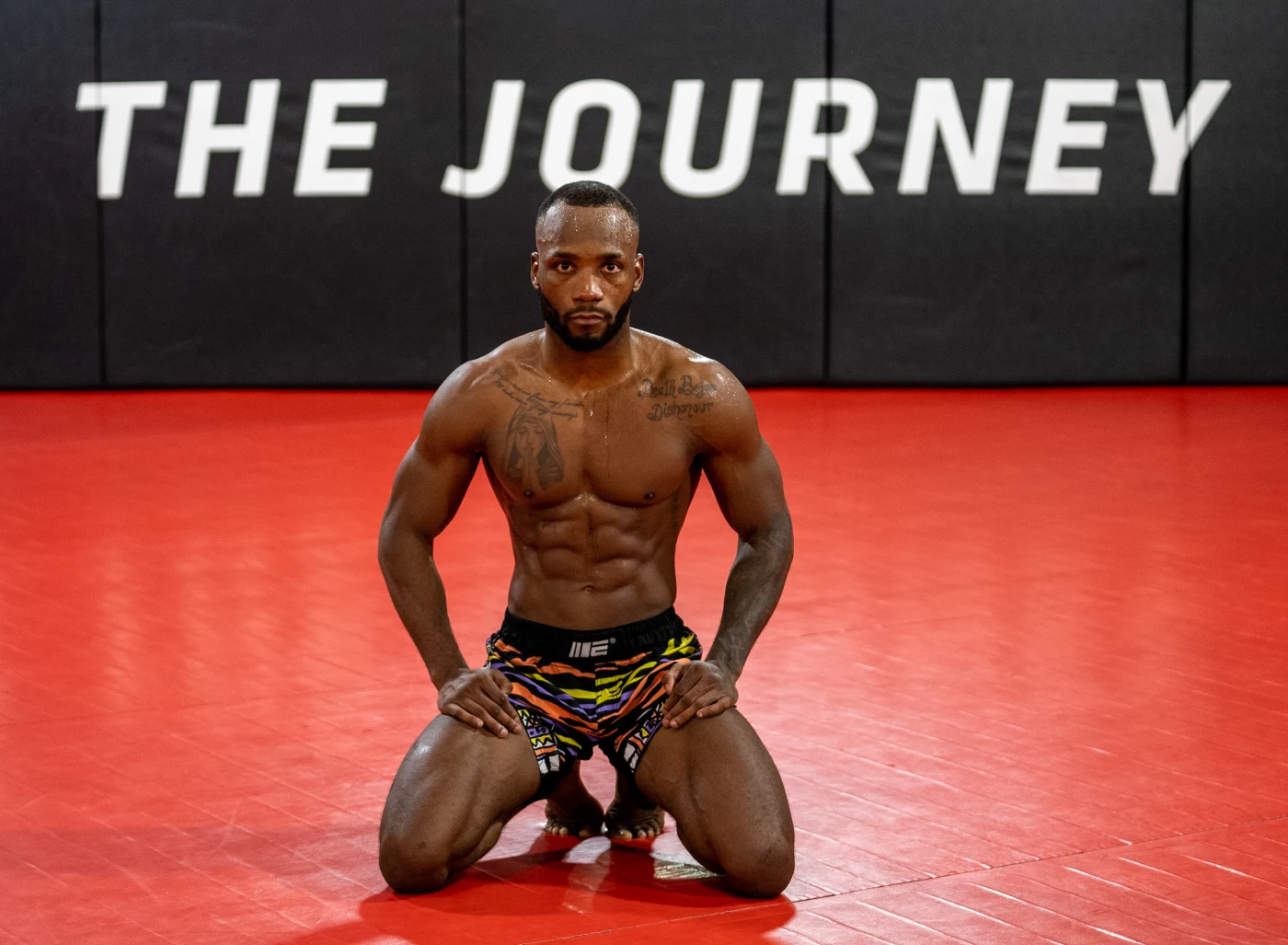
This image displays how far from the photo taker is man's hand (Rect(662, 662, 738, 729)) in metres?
3.35

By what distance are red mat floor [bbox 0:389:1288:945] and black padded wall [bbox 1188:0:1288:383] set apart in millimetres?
2727

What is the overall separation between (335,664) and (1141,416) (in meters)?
6.23

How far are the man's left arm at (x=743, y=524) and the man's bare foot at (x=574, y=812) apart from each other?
360 millimetres

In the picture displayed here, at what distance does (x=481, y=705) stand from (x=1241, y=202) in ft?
29.2

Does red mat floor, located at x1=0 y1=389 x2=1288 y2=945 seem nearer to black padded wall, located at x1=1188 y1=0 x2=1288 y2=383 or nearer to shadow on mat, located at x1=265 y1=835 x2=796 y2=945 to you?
shadow on mat, located at x1=265 y1=835 x2=796 y2=945

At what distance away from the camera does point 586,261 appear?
132 inches

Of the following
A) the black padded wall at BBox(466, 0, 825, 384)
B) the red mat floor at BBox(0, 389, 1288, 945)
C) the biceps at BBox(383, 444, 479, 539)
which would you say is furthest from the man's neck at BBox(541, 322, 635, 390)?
the black padded wall at BBox(466, 0, 825, 384)

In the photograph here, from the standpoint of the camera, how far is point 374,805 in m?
3.72

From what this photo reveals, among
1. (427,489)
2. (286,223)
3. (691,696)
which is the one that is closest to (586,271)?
(427,489)

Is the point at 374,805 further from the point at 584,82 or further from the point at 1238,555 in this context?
the point at 584,82

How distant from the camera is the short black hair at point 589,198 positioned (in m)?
3.36

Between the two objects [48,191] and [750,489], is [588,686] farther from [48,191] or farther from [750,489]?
[48,191]

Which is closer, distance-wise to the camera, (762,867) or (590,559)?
(762,867)

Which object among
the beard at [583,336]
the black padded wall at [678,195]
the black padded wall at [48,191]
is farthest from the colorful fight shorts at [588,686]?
the black padded wall at [48,191]
